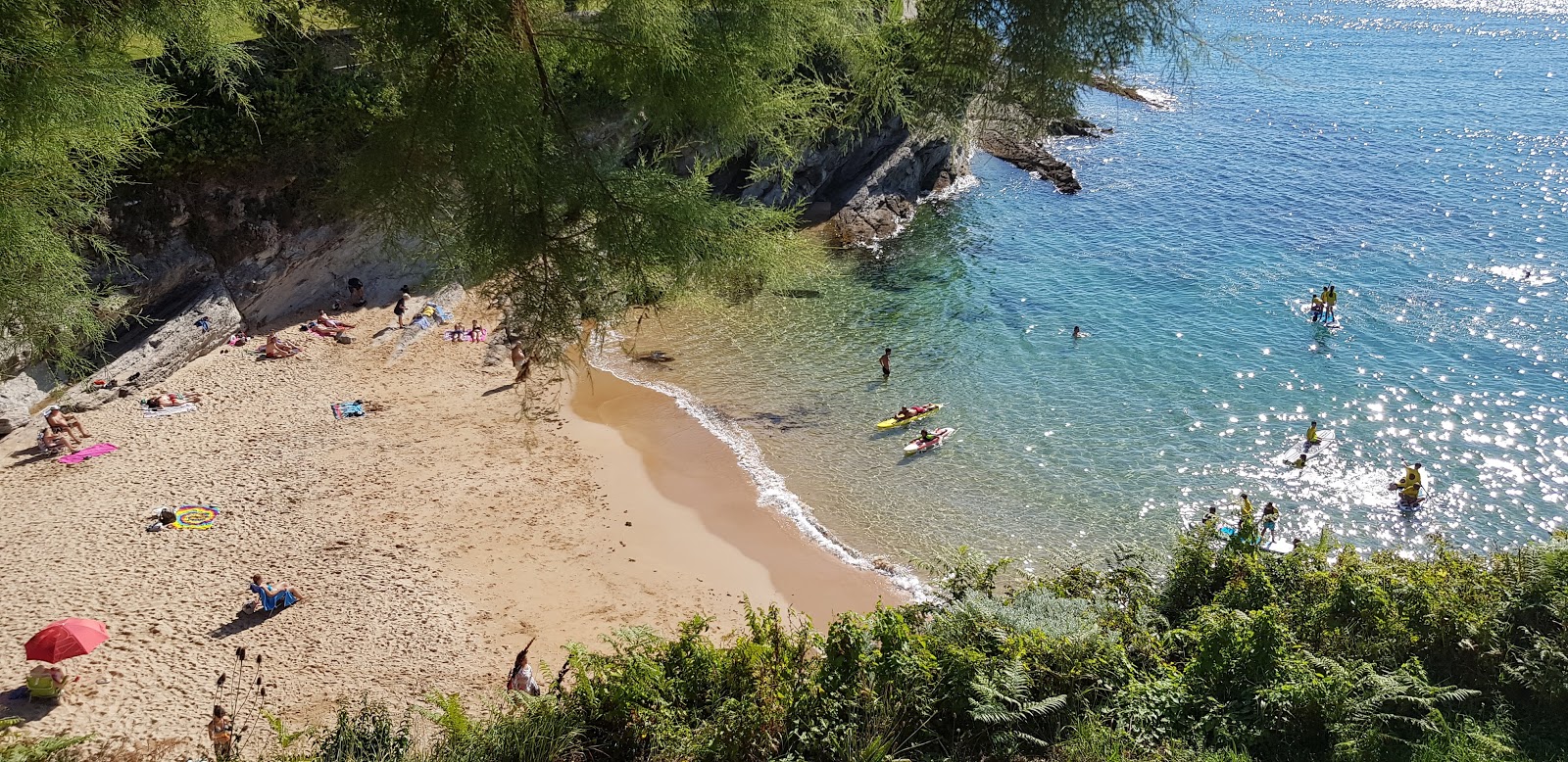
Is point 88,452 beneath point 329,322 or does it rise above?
beneath

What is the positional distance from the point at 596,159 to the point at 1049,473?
1302 centimetres

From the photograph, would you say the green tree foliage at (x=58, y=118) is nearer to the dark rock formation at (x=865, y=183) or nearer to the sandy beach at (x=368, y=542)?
the sandy beach at (x=368, y=542)

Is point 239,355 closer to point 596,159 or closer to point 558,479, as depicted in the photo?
point 558,479

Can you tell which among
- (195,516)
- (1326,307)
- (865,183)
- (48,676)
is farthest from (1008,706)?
(865,183)

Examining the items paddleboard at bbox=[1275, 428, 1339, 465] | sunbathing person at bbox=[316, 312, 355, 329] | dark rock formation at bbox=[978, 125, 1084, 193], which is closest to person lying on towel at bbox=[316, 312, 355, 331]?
sunbathing person at bbox=[316, 312, 355, 329]

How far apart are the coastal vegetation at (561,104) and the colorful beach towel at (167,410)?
10242 mm

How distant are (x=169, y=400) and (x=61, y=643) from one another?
29.5 ft

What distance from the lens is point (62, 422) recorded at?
17328mm

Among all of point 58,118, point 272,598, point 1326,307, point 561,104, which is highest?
point 561,104

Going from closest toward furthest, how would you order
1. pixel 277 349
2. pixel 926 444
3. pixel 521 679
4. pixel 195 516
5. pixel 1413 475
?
pixel 521 679
pixel 195 516
pixel 1413 475
pixel 926 444
pixel 277 349

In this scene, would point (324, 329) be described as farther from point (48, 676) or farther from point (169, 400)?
point (48, 676)

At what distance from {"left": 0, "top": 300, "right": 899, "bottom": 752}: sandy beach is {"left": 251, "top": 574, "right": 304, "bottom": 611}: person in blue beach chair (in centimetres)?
16

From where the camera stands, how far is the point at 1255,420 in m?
19.3

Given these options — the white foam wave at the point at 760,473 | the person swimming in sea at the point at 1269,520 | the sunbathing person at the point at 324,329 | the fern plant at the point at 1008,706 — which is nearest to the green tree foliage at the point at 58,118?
the white foam wave at the point at 760,473
